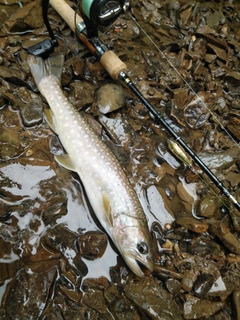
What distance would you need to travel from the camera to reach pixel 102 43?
12.7 ft

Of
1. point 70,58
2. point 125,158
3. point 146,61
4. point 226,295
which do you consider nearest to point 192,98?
point 146,61

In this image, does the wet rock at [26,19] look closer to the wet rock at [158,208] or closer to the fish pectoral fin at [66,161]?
the fish pectoral fin at [66,161]

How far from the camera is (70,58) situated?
165 inches

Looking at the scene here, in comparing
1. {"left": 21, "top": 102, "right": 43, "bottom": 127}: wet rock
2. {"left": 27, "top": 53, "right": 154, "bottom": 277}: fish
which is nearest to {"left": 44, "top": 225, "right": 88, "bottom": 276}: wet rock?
{"left": 27, "top": 53, "right": 154, "bottom": 277}: fish

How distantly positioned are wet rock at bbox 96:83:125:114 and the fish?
0.51 m

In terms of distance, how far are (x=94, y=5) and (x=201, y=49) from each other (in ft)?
8.21

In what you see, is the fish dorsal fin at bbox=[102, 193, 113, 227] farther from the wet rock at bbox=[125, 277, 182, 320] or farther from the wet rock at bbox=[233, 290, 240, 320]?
the wet rock at bbox=[233, 290, 240, 320]

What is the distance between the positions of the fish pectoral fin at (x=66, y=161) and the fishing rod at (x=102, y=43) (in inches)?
47.4

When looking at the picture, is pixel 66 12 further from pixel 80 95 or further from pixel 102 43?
pixel 80 95

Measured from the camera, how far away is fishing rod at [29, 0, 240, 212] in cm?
327

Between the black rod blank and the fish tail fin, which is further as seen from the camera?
the fish tail fin

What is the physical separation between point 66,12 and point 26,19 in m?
0.66

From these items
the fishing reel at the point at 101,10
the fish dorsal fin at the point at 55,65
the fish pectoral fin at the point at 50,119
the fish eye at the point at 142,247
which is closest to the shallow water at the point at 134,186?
the fish pectoral fin at the point at 50,119

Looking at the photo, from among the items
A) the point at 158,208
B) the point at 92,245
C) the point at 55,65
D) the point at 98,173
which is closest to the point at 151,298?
the point at 92,245
